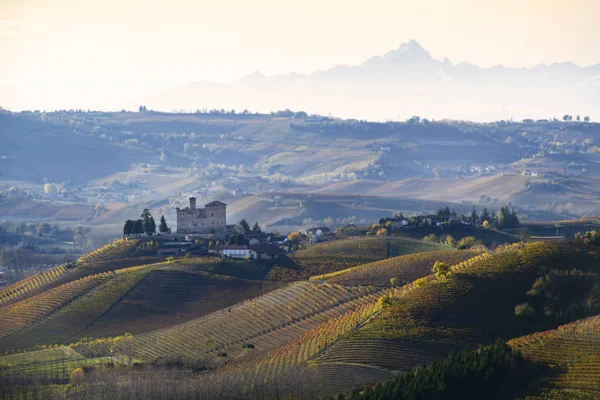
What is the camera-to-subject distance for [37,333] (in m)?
89.4

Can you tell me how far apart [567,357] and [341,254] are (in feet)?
167

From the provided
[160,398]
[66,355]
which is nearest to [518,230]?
[66,355]

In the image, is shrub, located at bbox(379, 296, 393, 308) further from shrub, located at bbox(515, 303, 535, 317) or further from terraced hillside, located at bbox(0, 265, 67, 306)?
terraced hillside, located at bbox(0, 265, 67, 306)

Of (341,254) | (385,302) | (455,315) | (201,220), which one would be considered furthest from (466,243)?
(455,315)

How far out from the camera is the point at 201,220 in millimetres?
132000

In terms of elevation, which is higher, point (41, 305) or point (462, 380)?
point (462, 380)

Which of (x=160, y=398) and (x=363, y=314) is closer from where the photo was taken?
(x=160, y=398)

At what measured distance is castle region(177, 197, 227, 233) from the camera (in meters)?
132

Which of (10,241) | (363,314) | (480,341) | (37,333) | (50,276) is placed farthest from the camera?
(10,241)

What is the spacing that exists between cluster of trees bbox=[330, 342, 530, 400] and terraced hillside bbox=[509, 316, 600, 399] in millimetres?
1542

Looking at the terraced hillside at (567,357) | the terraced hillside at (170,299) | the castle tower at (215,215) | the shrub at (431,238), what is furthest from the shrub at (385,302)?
the castle tower at (215,215)

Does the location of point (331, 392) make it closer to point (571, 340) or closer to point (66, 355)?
point (571, 340)

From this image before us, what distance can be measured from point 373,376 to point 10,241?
13404 centimetres

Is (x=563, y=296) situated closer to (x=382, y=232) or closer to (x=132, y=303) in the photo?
(x=132, y=303)
